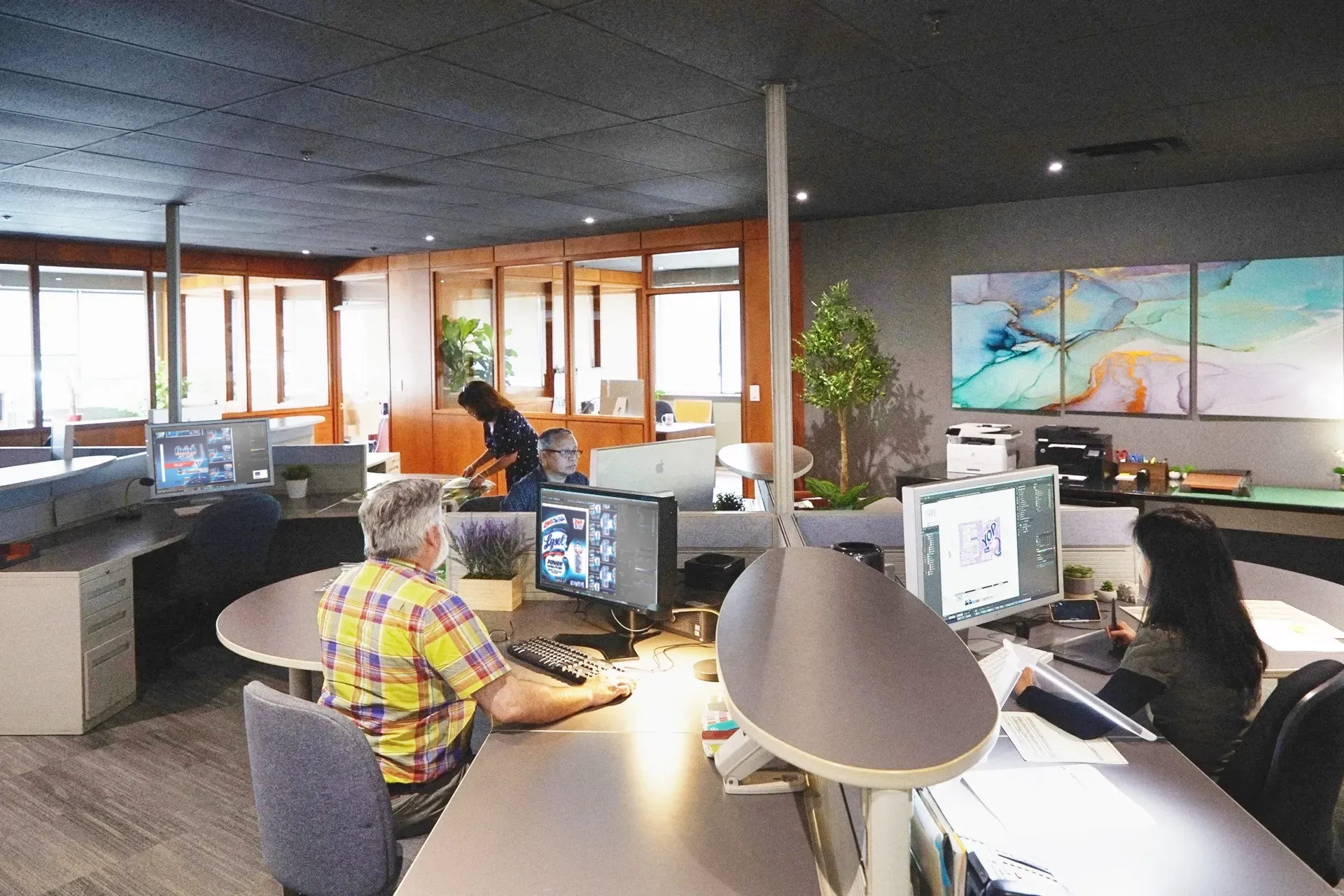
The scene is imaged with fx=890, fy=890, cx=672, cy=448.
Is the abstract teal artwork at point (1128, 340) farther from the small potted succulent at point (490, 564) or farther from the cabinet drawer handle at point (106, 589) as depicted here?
the cabinet drawer handle at point (106, 589)

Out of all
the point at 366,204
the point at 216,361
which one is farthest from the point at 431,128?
the point at 216,361

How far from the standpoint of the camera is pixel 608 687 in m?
2.21

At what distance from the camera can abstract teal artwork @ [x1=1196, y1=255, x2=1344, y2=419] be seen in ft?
18.3

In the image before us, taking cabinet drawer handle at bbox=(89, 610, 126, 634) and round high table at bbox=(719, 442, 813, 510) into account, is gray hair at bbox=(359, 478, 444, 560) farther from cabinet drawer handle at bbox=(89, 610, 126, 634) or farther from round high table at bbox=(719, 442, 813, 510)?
cabinet drawer handle at bbox=(89, 610, 126, 634)

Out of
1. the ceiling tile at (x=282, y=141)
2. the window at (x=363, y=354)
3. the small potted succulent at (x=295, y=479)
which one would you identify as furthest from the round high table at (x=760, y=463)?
the window at (x=363, y=354)

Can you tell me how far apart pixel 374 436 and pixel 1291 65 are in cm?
994

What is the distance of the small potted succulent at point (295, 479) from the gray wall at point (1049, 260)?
4.27 metres

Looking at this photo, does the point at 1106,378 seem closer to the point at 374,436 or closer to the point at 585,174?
the point at 585,174

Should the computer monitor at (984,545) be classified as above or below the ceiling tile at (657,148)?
below

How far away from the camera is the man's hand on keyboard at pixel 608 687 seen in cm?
217

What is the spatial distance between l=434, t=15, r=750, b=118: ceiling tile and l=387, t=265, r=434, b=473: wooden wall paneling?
670 centimetres

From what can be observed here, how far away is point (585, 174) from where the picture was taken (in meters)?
5.66

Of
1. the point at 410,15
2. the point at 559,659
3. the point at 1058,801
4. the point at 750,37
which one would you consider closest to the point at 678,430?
the point at 750,37

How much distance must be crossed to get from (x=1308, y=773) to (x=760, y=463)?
2785 millimetres
